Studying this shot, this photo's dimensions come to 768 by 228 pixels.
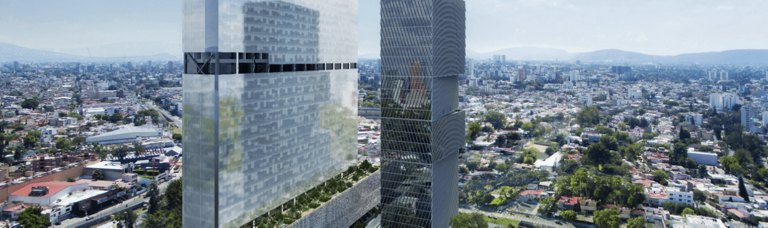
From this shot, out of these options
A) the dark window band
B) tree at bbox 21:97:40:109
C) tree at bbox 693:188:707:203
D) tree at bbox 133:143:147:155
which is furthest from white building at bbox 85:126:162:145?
tree at bbox 693:188:707:203

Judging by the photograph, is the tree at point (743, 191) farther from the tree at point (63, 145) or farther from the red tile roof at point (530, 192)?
the tree at point (63, 145)

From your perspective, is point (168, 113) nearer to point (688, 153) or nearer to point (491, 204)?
point (491, 204)

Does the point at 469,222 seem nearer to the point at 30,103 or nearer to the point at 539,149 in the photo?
the point at 539,149

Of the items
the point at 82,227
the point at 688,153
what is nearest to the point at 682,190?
the point at 688,153

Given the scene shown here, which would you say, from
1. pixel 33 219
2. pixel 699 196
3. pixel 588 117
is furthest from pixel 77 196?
pixel 588 117

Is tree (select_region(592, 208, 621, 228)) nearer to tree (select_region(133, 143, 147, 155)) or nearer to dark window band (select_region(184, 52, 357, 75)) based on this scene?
dark window band (select_region(184, 52, 357, 75))
